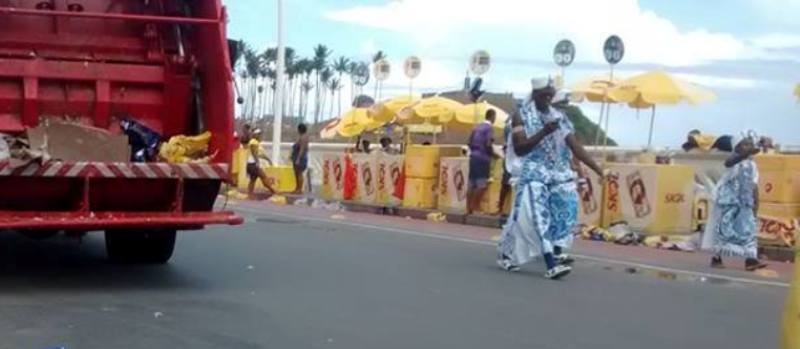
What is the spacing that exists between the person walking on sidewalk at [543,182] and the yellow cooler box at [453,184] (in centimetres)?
886

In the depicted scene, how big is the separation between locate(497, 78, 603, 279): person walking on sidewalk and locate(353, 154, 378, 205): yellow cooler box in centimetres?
1203

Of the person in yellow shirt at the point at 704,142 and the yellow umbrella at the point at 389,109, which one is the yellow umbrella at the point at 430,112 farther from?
the person in yellow shirt at the point at 704,142

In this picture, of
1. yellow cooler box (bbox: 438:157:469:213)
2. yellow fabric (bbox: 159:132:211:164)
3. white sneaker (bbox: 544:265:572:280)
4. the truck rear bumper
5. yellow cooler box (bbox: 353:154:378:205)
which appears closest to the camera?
the truck rear bumper

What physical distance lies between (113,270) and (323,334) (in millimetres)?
3491

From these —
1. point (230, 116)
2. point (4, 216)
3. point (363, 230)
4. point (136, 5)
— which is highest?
point (136, 5)

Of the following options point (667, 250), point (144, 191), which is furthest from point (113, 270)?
point (667, 250)

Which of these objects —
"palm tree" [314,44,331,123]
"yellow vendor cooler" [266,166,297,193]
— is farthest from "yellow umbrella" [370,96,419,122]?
"palm tree" [314,44,331,123]

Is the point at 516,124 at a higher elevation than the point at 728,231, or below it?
higher

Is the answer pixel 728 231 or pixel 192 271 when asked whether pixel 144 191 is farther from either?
pixel 728 231

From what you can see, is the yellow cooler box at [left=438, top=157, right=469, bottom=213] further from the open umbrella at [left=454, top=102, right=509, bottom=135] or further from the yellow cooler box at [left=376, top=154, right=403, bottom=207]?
the open umbrella at [left=454, top=102, right=509, bottom=135]

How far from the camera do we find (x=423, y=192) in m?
21.7

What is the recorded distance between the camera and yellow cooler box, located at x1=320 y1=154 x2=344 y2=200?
2502cm

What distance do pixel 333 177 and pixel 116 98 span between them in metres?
15.5

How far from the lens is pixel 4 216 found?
347 inches
